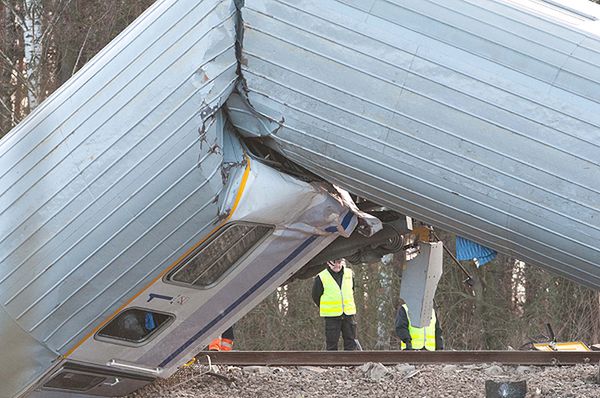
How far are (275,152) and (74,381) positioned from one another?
208 centimetres

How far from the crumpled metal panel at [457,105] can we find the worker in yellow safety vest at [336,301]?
7093 mm

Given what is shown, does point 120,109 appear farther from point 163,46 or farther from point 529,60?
point 529,60

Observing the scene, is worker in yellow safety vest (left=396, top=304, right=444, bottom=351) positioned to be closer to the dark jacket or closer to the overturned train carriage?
the dark jacket

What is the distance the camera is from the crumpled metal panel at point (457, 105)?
18.9ft

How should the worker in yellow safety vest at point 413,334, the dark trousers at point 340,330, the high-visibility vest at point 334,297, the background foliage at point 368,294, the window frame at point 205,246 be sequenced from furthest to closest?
1. the background foliage at point 368,294
2. the dark trousers at point 340,330
3. the high-visibility vest at point 334,297
4. the worker in yellow safety vest at point 413,334
5. the window frame at point 205,246

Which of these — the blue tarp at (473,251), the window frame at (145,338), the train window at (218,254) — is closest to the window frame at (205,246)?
the train window at (218,254)

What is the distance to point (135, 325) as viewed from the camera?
7160mm

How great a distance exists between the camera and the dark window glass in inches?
280

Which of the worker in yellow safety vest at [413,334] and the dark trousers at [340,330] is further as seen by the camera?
the dark trousers at [340,330]

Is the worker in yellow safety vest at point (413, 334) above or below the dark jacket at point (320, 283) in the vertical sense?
below

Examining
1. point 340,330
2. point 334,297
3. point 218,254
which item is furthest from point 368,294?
point 218,254

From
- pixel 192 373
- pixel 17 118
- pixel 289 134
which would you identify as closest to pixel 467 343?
pixel 17 118

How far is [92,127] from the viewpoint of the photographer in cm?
639

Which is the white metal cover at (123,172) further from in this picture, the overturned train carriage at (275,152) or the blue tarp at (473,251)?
the blue tarp at (473,251)
